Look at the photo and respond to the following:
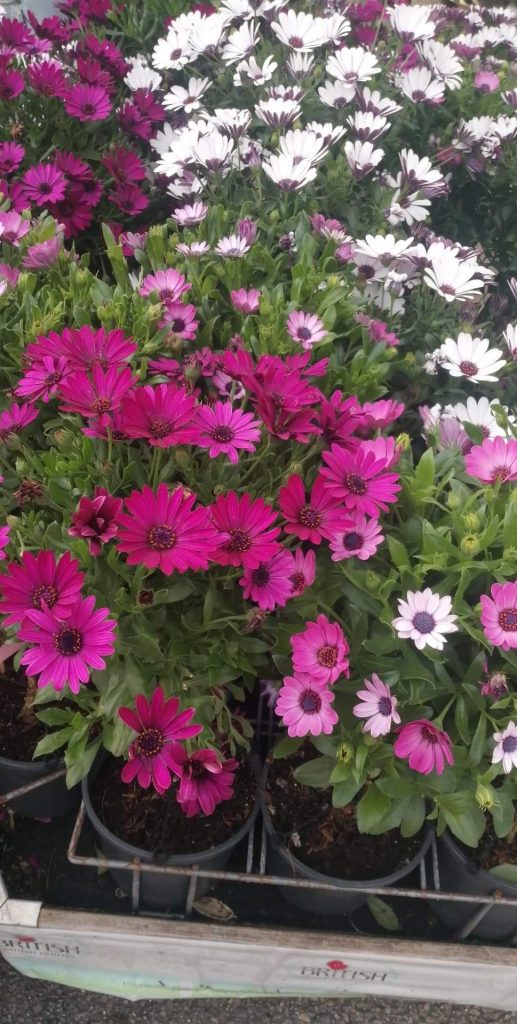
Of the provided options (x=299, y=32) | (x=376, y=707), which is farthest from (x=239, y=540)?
(x=299, y=32)

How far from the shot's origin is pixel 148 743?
749 millimetres

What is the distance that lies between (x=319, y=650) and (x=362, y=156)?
3.33ft

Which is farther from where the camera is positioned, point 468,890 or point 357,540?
point 468,890

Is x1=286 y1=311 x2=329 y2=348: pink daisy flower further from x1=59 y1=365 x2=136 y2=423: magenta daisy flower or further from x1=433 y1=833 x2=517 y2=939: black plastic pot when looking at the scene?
x1=433 y1=833 x2=517 y2=939: black plastic pot

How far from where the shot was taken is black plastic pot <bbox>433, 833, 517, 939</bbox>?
105cm

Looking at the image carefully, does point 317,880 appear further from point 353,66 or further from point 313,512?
point 353,66

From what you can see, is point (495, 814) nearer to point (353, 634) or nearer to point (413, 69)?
point (353, 634)

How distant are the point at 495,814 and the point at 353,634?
27 cm

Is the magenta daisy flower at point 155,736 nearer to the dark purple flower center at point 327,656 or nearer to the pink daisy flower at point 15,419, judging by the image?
the dark purple flower center at point 327,656

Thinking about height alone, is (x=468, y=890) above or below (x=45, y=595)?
below

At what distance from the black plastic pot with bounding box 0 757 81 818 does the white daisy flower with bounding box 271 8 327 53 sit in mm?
1476

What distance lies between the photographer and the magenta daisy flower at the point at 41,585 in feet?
2.29

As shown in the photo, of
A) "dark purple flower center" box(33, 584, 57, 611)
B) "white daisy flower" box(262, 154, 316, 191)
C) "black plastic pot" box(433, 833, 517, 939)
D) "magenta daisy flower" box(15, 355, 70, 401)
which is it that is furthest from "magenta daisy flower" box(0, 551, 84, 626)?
"white daisy flower" box(262, 154, 316, 191)

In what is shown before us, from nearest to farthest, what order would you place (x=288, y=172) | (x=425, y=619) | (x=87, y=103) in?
(x=425, y=619) → (x=288, y=172) → (x=87, y=103)
